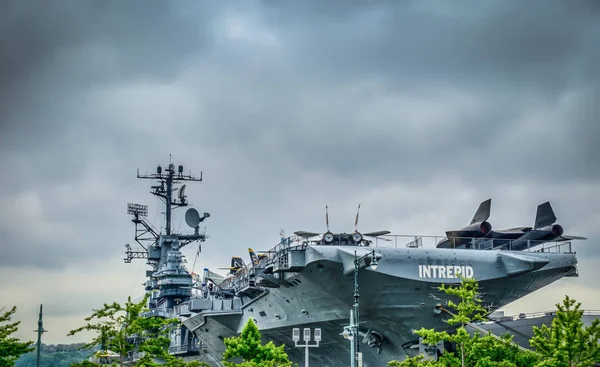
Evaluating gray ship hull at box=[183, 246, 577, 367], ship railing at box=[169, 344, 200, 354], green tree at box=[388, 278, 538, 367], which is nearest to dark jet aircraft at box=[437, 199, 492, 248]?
gray ship hull at box=[183, 246, 577, 367]

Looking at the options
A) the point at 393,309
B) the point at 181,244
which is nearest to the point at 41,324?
the point at 393,309

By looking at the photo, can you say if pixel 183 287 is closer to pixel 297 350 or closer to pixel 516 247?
pixel 297 350

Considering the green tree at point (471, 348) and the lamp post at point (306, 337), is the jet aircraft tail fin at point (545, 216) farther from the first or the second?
the lamp post at point (306, 337)

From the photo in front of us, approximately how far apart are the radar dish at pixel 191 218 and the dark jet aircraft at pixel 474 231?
2129cm

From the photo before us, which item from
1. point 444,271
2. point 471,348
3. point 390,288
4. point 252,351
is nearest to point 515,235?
point 444,271

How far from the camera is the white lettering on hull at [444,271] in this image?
2802 cm

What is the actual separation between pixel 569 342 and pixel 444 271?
22.1ft

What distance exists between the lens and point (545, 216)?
31812 mm

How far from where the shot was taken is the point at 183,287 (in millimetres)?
48469

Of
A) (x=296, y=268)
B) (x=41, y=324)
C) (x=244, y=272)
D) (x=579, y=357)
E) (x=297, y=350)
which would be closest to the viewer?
(x=579, y=357)

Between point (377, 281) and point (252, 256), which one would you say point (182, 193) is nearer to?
point (252, 256)

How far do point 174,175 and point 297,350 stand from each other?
2194 cm

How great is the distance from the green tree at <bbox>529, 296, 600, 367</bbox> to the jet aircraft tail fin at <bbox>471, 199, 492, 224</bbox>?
830cm

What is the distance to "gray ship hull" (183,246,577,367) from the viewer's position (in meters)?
27.7
